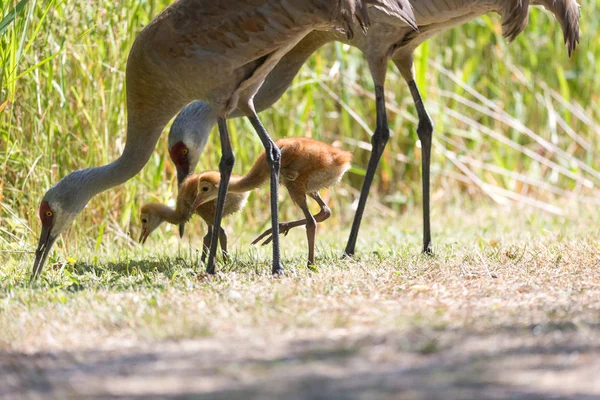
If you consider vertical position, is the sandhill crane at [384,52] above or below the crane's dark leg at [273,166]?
above

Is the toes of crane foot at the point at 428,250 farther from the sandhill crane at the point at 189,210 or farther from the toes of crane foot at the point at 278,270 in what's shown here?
the sandhill crane at the point at 189,210

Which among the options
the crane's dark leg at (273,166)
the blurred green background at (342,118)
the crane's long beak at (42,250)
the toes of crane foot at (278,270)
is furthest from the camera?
the blurred green background at (342,118)

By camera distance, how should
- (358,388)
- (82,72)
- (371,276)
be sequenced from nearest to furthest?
(358,388) < (371,276) < (82,72)

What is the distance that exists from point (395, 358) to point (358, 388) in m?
0.36

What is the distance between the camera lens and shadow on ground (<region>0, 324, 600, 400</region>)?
2906 mm

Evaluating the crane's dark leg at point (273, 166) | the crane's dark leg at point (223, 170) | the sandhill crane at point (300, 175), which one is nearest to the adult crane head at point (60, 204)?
the sandhill crane at point (300, 175)

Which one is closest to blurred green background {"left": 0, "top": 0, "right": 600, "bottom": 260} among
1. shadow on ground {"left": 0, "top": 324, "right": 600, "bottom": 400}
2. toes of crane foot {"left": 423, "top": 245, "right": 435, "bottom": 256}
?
toes of crane foot {"left": 423, "top": 245, "right": 435, "bottom": 256}

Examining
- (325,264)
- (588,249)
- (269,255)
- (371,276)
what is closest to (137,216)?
(269,255)

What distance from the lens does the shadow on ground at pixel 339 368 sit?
2906mm

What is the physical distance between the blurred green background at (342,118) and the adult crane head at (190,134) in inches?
33.5

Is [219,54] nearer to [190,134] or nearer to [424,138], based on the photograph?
[190,134]

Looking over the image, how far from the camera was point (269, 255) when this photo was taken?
20.4 ft

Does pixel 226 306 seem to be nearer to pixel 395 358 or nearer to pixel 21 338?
pixel 21 338

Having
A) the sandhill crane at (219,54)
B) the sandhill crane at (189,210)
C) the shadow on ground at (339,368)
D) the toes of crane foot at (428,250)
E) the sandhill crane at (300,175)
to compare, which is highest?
the sandhill crane at (219,54)
